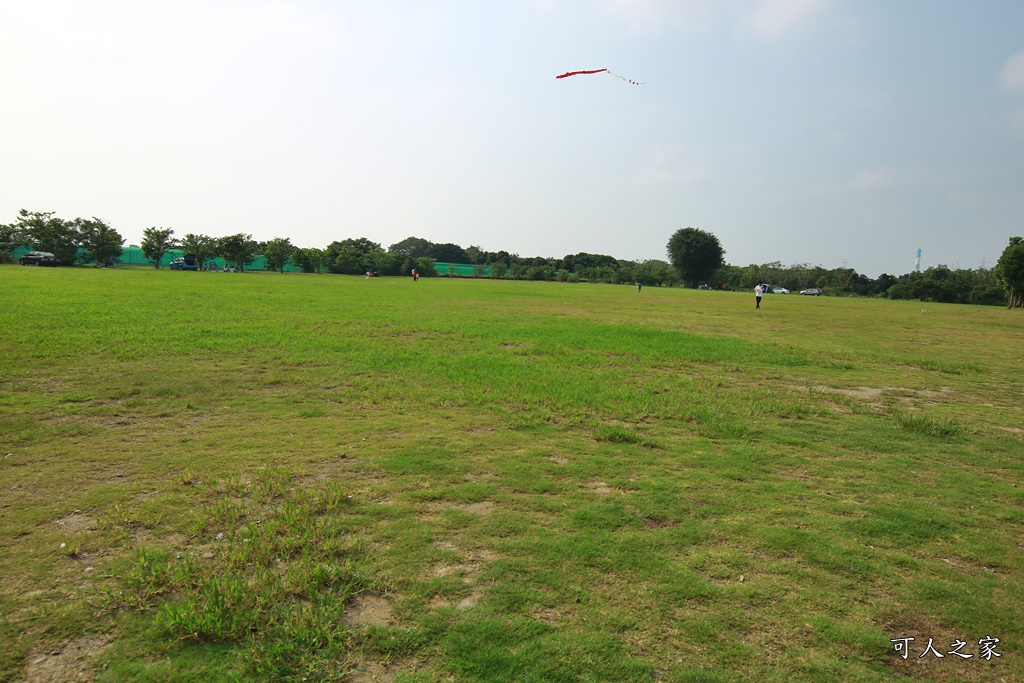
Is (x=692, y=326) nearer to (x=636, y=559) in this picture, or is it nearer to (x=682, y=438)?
(x=682, y=438)

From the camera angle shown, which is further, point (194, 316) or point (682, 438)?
point (194, 316)

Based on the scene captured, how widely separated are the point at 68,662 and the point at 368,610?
1.49 m

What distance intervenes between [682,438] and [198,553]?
5.37 metres

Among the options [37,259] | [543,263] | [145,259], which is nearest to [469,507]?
[37,259]

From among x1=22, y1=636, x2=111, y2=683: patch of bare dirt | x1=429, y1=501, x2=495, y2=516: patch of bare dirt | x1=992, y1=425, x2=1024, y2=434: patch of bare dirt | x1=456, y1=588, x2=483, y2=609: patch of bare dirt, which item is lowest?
x1=22, y1=636, x2=111, y2=683: patch of bare dirt

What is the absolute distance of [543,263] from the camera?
339 feet

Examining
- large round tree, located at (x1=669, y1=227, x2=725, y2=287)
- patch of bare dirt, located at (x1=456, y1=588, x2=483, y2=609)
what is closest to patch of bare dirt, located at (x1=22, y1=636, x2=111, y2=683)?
patch of bare dirt, located at (x1=456, y1=588, x2=483, y2=609)

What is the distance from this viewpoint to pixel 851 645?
3.04 metres

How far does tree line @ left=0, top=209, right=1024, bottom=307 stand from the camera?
5350 cm

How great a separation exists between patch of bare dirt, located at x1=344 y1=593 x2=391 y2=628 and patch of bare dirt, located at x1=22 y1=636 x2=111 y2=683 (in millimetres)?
1233

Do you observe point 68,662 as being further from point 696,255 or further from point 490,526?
point 696,255

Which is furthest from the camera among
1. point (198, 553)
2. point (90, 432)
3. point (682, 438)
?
point (682, 438)

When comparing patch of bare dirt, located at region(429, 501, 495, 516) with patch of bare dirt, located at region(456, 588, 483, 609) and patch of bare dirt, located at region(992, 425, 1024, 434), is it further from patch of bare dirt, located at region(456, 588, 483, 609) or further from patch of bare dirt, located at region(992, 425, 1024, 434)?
patch of bare dirt, located at region(992, 425, 1024, 434)

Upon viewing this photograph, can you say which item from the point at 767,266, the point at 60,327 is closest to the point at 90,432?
the point at 60,327
